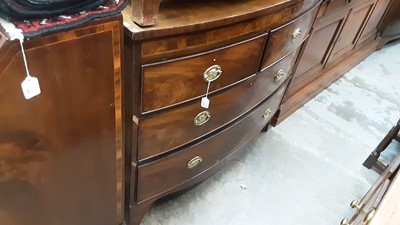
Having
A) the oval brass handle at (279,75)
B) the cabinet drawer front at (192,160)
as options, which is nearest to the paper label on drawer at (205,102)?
the cabinet drawer front at (192,160)

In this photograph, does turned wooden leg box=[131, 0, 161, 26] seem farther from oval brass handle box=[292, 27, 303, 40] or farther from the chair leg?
the chair leg

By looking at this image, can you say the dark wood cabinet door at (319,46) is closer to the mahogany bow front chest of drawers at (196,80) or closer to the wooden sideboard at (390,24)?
the mahogany bow front chest of drawers at (196,80)

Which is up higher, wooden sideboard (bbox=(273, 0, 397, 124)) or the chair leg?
wooden sideboard (bbox=(273, 0, 397, 124))

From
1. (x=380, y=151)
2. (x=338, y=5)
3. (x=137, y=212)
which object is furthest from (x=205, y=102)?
(x=380, y=151)

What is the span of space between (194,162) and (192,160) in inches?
0.8

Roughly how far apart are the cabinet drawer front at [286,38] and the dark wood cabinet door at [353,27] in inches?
27.3

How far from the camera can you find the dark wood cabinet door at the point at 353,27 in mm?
1856

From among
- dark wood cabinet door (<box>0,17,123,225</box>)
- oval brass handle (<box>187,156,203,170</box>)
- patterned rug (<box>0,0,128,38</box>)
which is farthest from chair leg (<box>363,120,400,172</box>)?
patterned rug (<box>0,0,128,38</box>)

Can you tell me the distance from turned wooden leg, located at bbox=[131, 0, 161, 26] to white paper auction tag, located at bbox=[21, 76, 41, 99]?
234mm

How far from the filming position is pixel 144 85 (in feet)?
2.55

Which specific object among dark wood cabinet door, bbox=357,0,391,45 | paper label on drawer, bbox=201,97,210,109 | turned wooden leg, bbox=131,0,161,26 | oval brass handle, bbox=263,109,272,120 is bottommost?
oval brass handle, bbox=263,109,272,120

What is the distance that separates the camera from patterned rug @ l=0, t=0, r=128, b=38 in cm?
51

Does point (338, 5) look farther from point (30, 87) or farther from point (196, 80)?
point (30, 87)

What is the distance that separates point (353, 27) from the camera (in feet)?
6.58
